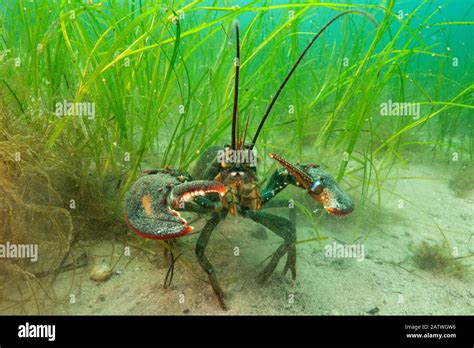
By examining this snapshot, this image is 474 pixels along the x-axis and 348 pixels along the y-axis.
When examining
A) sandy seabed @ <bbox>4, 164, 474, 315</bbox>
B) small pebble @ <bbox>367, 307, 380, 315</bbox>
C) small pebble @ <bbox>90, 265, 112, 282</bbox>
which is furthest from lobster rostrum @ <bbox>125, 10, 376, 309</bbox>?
small pebble @ <bbox>90, 265, 112, 282</bbox>

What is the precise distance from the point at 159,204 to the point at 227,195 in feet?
2.82

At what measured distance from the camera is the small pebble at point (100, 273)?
2945mm

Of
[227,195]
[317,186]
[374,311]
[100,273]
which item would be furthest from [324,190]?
[100,273]

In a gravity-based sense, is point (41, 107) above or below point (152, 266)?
above

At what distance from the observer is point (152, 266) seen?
3154 millimetres

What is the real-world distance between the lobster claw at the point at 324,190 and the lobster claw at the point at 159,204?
68cm

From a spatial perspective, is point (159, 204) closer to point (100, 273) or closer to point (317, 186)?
point (317, 186)

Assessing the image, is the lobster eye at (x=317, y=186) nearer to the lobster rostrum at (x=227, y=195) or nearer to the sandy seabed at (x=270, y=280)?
the lobster rostrum at (x=227, y=195)

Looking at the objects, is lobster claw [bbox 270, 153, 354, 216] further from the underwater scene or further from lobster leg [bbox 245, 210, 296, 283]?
lobster leg [bbox 245, 210, 296, 283]

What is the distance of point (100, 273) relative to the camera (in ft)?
9.69

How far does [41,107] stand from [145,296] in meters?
2.01

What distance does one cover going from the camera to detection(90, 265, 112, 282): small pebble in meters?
2.95

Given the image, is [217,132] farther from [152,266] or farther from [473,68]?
[473,68]
